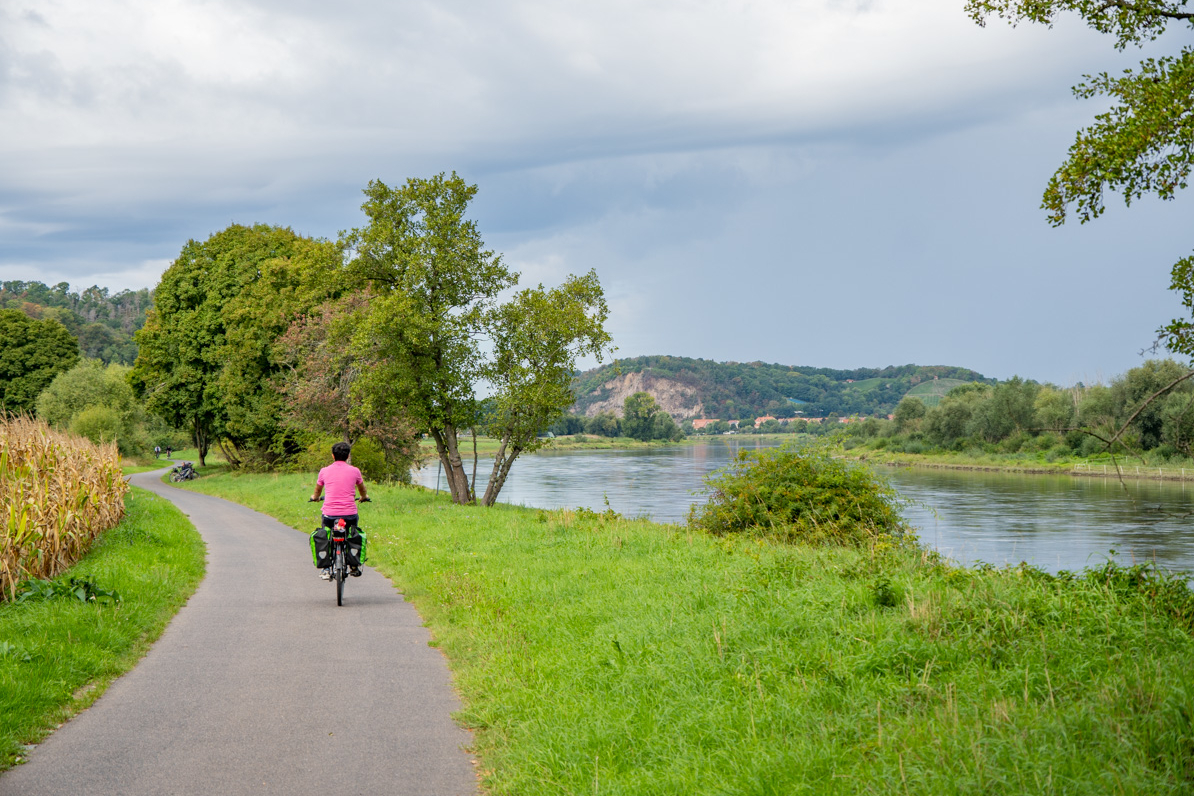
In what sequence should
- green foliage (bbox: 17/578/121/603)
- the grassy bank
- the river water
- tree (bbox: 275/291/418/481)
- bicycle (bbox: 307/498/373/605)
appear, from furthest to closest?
tree (bbox: 275/291/418/481) → the river water → bicycle (bbox: 307/498/373/605) → green foliage (bbox: 17/578/121/603) → the grassy bank

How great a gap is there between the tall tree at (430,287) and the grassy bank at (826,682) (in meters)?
15.3

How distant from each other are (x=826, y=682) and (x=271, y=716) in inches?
151

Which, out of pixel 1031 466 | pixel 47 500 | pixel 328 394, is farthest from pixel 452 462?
pixel 1031 466

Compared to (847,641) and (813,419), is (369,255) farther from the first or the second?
(813,419)

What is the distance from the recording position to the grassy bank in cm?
424

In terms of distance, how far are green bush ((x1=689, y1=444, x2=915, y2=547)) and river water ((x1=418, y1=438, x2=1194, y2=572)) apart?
2.37 ft

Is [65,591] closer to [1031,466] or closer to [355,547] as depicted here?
[355,547]

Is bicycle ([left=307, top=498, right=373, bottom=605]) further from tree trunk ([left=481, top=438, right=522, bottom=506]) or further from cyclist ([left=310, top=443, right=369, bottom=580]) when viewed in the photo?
tree trunk ([left=481, top=438, right=522, bottom=506])

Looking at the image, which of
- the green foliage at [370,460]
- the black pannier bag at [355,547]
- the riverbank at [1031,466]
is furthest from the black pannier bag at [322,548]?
the riverbank at [1031,466]

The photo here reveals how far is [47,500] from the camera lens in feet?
39.0

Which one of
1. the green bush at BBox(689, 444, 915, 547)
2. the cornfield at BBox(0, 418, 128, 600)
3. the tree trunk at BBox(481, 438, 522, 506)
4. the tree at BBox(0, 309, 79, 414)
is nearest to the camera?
the cornfield at BBox(0, 418, 128, 600)

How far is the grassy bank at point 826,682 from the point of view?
4.24 m

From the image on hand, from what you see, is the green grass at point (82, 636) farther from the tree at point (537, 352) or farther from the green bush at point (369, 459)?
the green bush at point (369, 459)

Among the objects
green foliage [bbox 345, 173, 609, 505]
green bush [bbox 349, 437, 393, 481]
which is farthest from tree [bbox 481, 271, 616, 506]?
green bush [bbox 349, 437, 393, 481]
